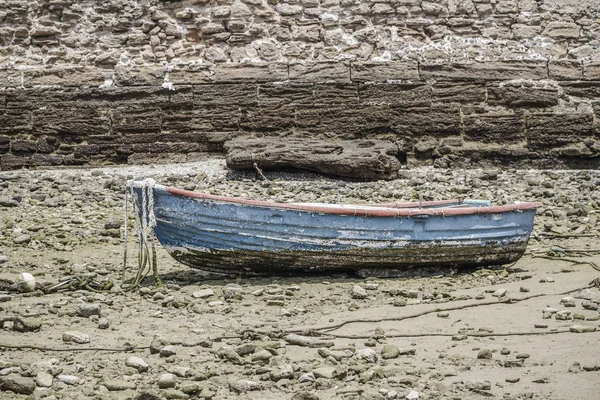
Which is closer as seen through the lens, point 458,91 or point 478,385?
point 478,385

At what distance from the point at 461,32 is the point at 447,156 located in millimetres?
1431

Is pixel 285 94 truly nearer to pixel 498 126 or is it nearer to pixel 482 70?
pixel 482 70

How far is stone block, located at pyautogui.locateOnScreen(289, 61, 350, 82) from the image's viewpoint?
36.6ft

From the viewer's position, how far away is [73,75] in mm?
11273

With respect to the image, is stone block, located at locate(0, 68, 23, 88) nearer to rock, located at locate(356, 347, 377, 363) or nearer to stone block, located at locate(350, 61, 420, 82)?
stone block, located at locate(350, 61, 420, 82)

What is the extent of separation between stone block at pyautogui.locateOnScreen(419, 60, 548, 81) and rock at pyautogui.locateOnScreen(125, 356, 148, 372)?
6736 millimetres

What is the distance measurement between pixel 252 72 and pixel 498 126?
9.47 ft

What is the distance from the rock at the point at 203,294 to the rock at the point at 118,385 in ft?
5.85

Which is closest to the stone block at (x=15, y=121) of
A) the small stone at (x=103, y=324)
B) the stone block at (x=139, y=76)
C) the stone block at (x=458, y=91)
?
the stone block at (x=139, y=76)

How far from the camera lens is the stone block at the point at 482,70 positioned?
11.1 meters

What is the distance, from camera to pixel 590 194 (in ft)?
32.7

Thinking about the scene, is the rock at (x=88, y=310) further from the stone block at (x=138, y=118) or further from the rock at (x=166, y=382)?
the stone block at (x=138, y=118)

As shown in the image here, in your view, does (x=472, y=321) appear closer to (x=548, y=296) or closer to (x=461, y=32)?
(x=548, y=296)

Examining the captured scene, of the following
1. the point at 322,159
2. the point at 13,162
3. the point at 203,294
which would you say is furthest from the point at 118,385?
the point at 13,162
